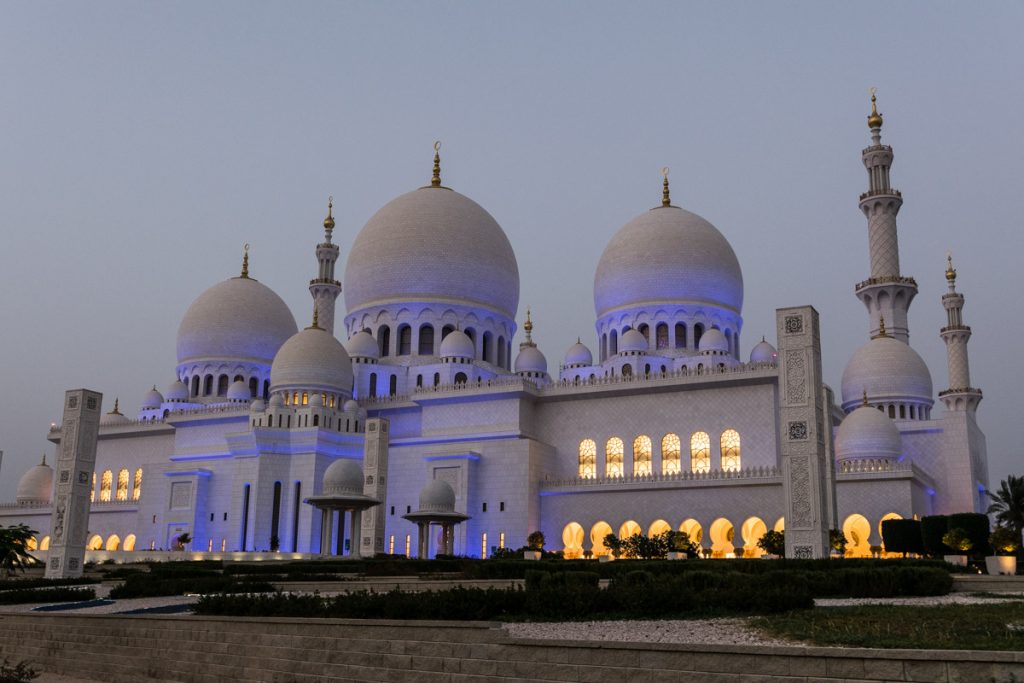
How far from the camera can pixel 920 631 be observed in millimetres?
8109

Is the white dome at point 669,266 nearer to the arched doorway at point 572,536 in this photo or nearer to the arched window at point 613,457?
the arched window at point 613,457

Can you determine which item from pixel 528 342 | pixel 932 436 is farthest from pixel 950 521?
pixel 528 342

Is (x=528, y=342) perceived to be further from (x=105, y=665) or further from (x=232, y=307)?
(x=105, y=665)

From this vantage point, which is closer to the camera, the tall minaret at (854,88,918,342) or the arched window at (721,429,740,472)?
the arched window at (721,429,740,472)

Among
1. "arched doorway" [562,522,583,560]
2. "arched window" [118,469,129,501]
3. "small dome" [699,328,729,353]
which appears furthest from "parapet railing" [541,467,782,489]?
"arched window" [118,469,129,501]

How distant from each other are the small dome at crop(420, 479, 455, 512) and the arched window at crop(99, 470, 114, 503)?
21.3m

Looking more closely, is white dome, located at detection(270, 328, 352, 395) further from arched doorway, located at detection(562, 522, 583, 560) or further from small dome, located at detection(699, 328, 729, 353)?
small dome, located at detection(699, 328, 729, 353)

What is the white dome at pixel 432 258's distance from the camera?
43531 millimetres

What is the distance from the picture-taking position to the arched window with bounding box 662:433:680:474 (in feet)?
119

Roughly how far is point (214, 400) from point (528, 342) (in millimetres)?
15215

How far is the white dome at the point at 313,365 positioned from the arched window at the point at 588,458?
988 centimetres

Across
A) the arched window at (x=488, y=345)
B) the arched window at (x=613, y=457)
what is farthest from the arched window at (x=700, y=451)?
the arched window at (x=488, y=345)

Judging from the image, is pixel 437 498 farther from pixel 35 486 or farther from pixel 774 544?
pixel 35 486

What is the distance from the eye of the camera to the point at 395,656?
900 cm
